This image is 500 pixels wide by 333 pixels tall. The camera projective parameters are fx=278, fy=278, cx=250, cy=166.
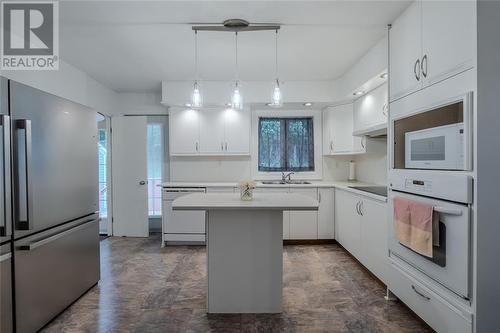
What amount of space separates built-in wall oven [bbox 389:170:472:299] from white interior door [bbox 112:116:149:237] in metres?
4.06

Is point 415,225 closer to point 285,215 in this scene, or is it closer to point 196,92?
point 196,92

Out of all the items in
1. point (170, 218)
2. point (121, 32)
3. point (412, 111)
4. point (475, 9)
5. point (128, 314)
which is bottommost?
point (128, 314)

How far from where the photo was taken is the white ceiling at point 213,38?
226 centimetres

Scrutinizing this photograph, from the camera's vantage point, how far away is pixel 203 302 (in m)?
2.56

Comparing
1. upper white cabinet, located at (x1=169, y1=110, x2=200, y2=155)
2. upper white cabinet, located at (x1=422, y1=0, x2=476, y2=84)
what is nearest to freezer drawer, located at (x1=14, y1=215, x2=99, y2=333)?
upper white cabinet, located at (x1=169, y1=110, x2=200, y2=155)

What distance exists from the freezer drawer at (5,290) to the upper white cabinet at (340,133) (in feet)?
12.7

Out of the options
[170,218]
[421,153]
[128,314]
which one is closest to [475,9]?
[421,153]

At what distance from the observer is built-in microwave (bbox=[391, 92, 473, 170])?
1.64 metres

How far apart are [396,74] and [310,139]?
8.16 feet

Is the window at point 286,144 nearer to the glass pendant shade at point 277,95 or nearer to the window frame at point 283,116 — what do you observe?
the window frame at point 283,116

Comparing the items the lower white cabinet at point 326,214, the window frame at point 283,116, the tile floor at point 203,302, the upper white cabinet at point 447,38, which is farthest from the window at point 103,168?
the upper white cabinet at point 447,38

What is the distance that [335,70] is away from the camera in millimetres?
3857

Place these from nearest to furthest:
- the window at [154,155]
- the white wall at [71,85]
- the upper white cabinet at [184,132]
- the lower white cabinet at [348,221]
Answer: the white wall at [71,85]
the lower white cabinet at [348,221]
the upper white cabinet at [184,132]
the window at [154,155]

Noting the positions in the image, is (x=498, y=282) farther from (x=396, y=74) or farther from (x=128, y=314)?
(x=128, y=314)
